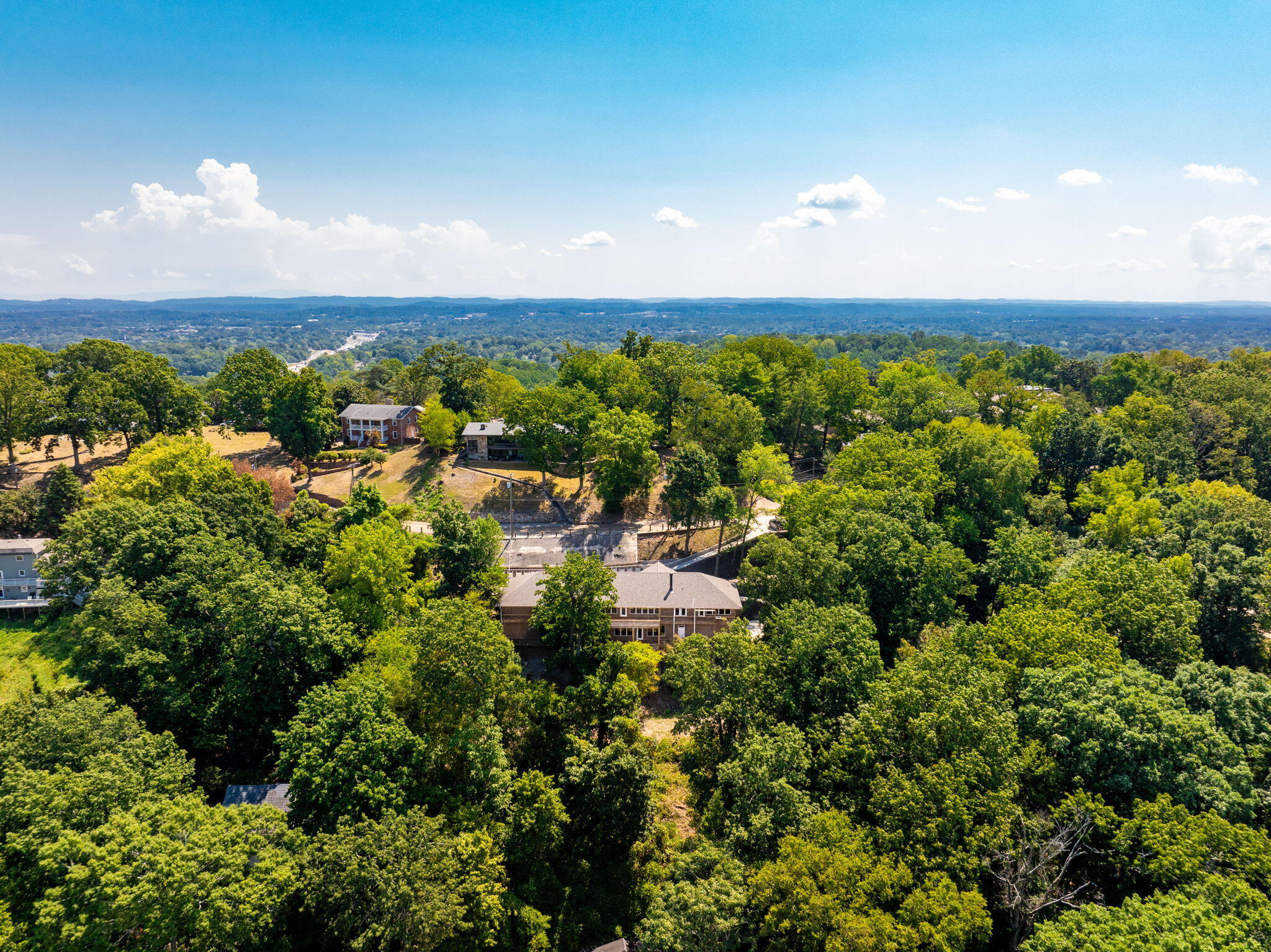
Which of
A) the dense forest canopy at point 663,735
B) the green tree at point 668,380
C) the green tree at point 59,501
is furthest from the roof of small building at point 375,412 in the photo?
the green tree at point 668,380

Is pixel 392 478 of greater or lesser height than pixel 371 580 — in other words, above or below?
above

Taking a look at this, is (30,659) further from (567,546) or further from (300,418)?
(567,546)

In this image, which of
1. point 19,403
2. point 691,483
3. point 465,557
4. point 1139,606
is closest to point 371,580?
point 465,557

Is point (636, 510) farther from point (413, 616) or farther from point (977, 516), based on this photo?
point (977, 516)

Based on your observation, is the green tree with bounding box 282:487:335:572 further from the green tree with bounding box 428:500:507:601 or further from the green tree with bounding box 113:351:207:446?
the green tree with bounding box 113:351:207:446

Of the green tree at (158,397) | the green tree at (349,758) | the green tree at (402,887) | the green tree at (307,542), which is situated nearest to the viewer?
the green tree at (402,887)

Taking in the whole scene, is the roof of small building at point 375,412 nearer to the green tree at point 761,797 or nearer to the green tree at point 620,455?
the green tree at point 620,455
